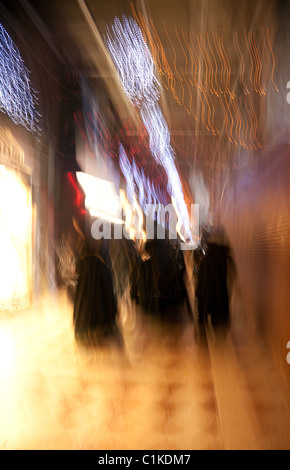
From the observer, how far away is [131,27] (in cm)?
475

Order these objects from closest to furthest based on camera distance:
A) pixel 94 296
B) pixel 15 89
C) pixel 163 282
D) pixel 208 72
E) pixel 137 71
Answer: pixel 94 296 < pixel 137 71 < pixel 208 72 < pixel 163 282 < pixel 15 89

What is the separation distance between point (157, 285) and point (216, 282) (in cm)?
170

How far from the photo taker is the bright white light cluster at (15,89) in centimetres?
554

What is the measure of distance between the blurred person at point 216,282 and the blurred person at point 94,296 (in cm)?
119

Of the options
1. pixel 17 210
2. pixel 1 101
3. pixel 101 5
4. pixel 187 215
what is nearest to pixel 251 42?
pixel 101 5

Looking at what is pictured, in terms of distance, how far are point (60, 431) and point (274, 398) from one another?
6.06 feet

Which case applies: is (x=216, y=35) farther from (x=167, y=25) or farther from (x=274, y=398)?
(x=274, y=398)

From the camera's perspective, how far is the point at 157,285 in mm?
6641

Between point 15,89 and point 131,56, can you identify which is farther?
point 15,89

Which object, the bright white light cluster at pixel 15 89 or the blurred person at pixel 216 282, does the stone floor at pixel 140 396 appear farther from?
the bright white light cluster at pixel 15 89

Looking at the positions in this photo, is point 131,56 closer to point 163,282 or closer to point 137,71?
point 137,71

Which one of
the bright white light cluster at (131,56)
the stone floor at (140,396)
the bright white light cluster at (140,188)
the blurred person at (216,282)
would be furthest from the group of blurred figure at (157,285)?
the bright white light cluster at (140,188)

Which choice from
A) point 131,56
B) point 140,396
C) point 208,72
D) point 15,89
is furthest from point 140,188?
point 140,396

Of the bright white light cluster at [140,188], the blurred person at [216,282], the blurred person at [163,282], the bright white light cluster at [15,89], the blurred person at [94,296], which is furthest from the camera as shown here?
the bright white light cluster at [140,188]
